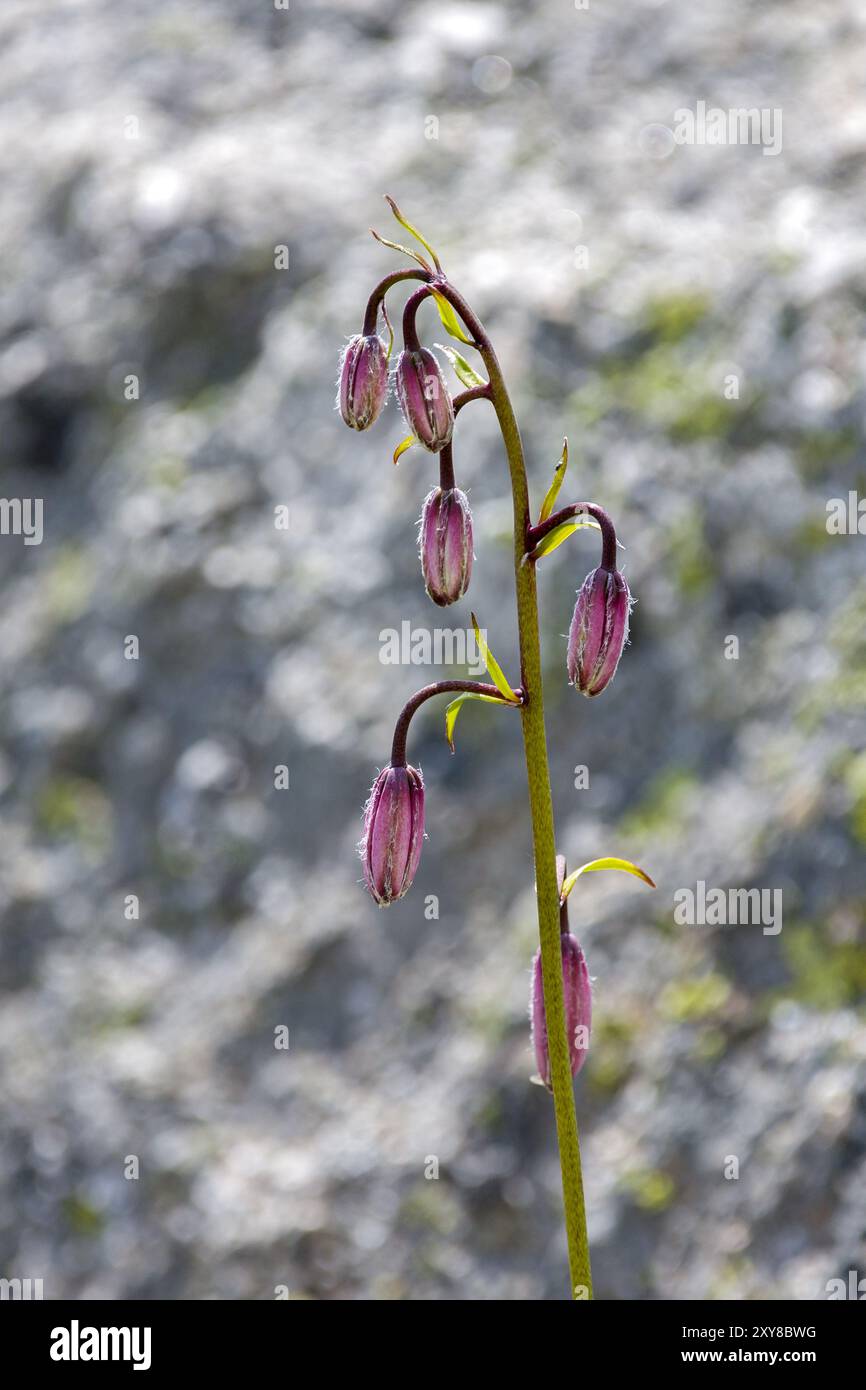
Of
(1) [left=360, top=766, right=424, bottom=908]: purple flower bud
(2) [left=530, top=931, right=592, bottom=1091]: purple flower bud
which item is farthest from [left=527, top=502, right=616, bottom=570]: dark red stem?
(2) [left=530, top=931, right=592, bottom=1091]: purple flower bud

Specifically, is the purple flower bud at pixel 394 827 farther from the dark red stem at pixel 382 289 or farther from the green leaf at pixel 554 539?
the dark red stem at pixel 382 289

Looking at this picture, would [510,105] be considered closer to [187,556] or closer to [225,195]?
[225,195]

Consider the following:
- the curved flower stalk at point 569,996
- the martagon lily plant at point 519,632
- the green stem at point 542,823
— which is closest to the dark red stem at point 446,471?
the martagon lily plant at point 519,632

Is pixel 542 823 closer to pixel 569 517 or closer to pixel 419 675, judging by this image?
pixel 569 517

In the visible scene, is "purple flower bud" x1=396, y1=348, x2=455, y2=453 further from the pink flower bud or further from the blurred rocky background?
the blurred rocky background

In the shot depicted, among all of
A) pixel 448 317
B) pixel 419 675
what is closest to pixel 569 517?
pixel 448 317
